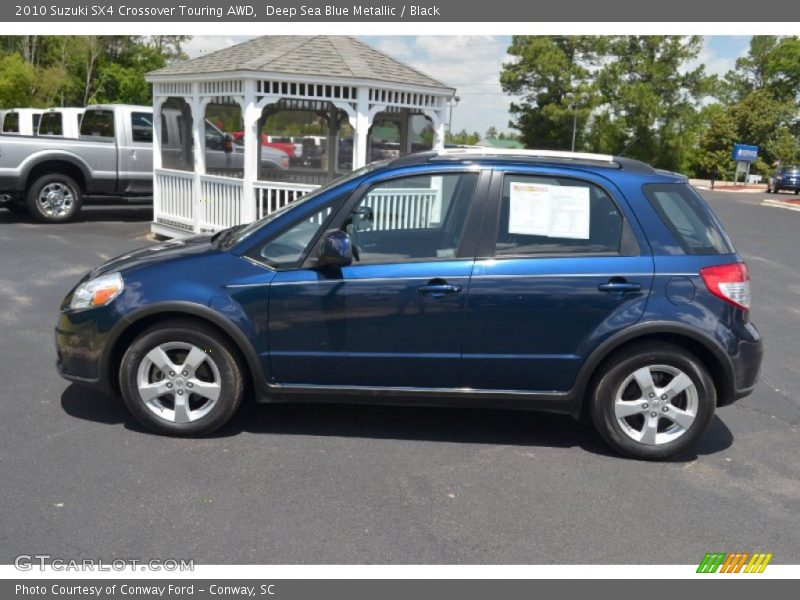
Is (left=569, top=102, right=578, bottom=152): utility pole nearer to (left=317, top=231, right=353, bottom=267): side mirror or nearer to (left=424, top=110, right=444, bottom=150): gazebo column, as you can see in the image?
(left=424, top=110, right=444, bottom=150): gazebo column

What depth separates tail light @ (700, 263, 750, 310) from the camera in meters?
4.34

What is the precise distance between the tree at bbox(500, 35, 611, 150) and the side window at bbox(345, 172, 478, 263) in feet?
160

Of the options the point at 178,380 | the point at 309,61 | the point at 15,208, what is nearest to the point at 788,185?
the point at 309,61

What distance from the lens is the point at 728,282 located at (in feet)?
14.3

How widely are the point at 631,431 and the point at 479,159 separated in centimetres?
185

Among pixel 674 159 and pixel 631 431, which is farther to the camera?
pixel 674 159

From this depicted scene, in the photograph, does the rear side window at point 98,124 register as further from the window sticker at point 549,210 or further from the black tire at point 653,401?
the black tire at point 653,401

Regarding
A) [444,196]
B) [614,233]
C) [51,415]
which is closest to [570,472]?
[614,233]

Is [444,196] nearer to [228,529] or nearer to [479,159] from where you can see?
[479,159]

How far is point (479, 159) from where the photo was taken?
15.1 feet

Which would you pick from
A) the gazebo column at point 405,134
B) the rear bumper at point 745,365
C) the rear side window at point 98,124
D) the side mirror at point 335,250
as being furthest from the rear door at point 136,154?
the rear bumper at point 745,365

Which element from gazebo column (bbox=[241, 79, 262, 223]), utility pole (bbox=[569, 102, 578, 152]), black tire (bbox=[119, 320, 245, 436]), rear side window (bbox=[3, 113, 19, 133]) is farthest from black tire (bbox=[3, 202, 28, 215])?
utility pole (bbox=[569, 102, 578, 152])

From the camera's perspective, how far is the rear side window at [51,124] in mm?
14680

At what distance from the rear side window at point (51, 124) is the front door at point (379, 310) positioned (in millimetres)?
12077
